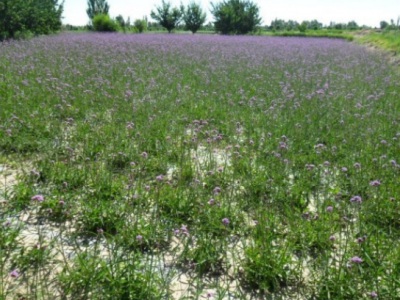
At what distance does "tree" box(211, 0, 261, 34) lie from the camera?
40.1 metres

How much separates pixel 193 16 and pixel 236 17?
4719 millimetres

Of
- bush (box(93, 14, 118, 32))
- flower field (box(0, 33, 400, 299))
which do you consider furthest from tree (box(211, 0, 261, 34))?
flower field (box(0, 33, 400, 299))

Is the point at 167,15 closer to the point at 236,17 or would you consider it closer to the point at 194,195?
the point at 236,17

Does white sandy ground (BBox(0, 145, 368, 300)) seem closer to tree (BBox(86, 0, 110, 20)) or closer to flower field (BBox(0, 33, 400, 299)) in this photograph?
flower field (BBox(0, 33, 400, 299))

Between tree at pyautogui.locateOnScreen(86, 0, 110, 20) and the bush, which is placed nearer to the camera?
the bush

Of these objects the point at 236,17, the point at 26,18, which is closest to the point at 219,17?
the point at 236,17

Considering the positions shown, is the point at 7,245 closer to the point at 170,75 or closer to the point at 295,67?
the point at 170,75

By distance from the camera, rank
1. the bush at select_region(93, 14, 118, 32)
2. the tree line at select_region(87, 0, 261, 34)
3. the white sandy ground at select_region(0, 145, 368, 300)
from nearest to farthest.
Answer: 1. the white sandy ground at select_region(0, 145, 368, 300)
2. the bush at select_region(93, 14, 118, 32)
3. the tree line at select_region(87, 0, 261, 34)

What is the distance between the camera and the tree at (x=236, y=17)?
4009 centimetres

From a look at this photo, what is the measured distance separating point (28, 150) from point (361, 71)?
1032cm

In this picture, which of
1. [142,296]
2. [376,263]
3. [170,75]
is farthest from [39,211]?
[170,75]

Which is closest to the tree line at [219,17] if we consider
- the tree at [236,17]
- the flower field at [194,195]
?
the tree at [236,17]

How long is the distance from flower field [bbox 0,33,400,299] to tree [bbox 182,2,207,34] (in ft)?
113

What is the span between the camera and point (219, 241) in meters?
3.16
